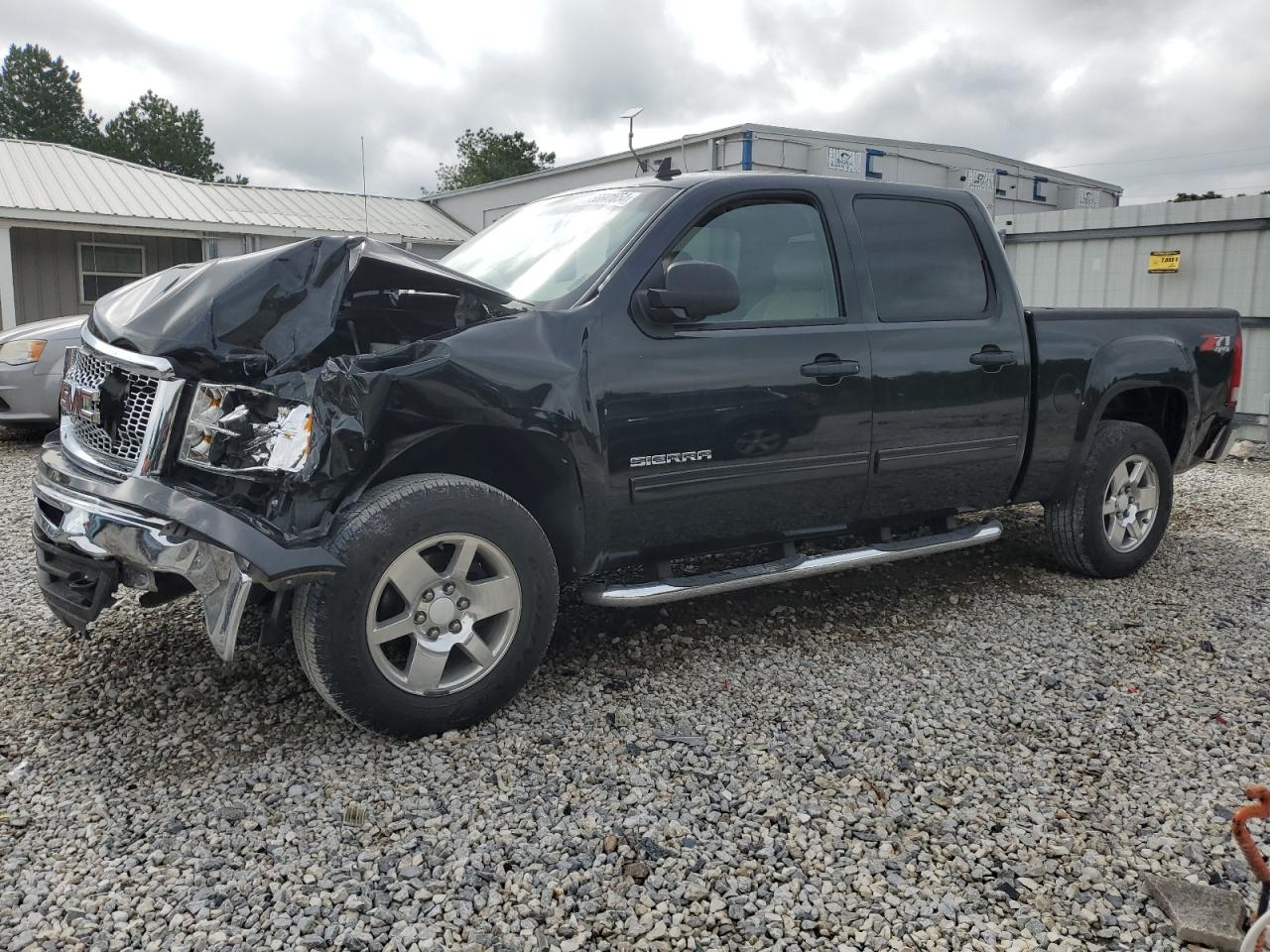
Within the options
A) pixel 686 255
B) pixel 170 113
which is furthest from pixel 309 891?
pixel 170 113

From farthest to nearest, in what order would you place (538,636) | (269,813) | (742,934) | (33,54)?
(33,54) < (538,636) < (269,813) < (742,934)

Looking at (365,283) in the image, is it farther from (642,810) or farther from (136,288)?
(642,810)

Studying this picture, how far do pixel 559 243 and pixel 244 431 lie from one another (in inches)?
60.8

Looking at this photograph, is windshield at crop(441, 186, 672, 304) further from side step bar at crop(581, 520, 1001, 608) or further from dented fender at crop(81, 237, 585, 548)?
side step bar at crop(581, 520, 1001, 608)

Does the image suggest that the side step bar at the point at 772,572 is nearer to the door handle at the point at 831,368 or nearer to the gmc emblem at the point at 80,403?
the door handle at the point at 831,368

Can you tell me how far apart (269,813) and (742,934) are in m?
1.36

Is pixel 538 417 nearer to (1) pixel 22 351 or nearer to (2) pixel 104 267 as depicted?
(1) pixel 22 351

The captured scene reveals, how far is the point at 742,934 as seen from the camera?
2258 mm

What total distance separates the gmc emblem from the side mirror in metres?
1.86

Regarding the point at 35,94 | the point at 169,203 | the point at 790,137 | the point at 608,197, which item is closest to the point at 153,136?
the point at 35,94

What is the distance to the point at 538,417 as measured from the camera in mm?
3223

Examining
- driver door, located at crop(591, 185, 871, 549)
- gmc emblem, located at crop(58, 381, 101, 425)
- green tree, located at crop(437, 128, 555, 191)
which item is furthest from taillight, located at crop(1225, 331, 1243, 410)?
green tree, located at crop(437, 128, 555, 191)

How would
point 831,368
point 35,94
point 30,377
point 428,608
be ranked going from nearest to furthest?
1. point 428,608
2. point 831,368
3. point 30,377
4. point 35,94

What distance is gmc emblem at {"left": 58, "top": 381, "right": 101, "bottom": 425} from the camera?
10.3 feet
